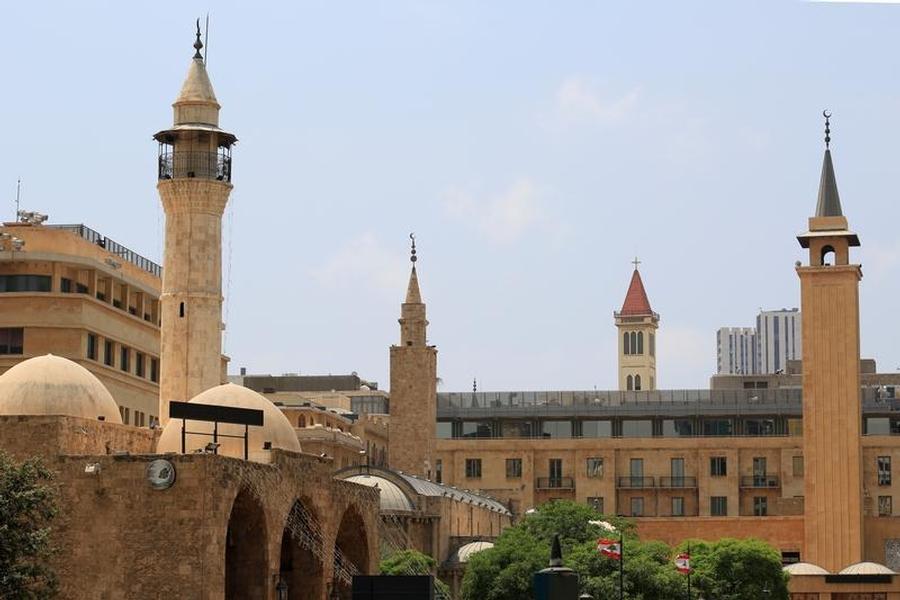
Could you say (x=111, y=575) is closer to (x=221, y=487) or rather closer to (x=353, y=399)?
(x=221, y=487)

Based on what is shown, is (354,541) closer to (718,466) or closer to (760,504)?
(718,466)

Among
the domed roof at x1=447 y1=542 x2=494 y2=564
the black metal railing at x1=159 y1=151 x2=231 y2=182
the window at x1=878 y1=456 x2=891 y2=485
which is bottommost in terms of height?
the domed roof at x1=447 y1=542 x2=494 y2=564

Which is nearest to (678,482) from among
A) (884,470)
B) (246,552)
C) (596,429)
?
(596,429)

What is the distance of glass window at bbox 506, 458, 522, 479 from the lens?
12050cm

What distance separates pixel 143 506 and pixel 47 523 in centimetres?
259

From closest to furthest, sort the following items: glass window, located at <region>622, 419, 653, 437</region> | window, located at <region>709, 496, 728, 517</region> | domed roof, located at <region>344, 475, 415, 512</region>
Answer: domed roof, located at <region>344, 475, 415, 512</region>, window, located at <region>709, 496, 728, 517</region>, glass window, located at <region>622, 419, 653, 437</region>

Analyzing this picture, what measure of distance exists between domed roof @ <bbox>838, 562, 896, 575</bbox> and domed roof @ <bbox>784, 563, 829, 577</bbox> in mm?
1180

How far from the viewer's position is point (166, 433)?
182 ft

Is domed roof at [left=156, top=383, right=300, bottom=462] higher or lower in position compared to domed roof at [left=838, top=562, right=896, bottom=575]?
higher

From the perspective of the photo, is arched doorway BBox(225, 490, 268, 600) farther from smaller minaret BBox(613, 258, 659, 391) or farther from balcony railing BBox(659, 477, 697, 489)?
smaller minaret BBox(613, 258, 659, 391)

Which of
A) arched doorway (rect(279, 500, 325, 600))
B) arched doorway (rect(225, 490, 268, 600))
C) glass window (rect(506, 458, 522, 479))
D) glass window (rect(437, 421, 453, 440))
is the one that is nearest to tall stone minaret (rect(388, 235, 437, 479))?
glass window (rect(506, 458, 522, 479))

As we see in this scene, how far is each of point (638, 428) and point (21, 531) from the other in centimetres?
8302

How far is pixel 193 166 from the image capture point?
63438 millimetres

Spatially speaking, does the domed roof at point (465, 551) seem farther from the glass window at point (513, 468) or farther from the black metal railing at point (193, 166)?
the black metal railing at point (193, 166)
